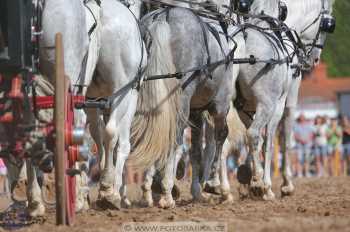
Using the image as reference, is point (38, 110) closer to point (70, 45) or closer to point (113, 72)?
point (70, 45)

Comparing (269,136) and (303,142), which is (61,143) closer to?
(269,136)

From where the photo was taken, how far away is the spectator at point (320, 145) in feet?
75.4

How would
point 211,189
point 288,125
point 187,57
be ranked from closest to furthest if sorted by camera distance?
point 187,57, point 211,189, point 288,125

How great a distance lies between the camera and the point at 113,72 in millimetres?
9281

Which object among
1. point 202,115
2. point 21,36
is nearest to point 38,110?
point 21,36

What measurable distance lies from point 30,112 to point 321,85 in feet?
148

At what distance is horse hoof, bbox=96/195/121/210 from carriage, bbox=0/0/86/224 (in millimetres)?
1538

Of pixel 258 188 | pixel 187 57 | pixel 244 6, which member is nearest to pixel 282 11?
pixel 244 6

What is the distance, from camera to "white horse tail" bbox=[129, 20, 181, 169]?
9.91 meters

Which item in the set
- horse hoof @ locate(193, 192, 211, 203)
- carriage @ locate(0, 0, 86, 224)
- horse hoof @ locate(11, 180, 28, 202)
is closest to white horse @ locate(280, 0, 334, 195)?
horse hoof @ locate(193, 192, 211, 203)

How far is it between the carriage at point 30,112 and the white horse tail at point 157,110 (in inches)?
91.8

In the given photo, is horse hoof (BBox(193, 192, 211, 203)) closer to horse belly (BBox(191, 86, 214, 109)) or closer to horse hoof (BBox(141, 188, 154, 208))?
horse hoof (BBox(141, 188, 154, 208))

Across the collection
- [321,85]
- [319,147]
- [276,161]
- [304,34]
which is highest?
[304,34]

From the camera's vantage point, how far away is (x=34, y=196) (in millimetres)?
8711
